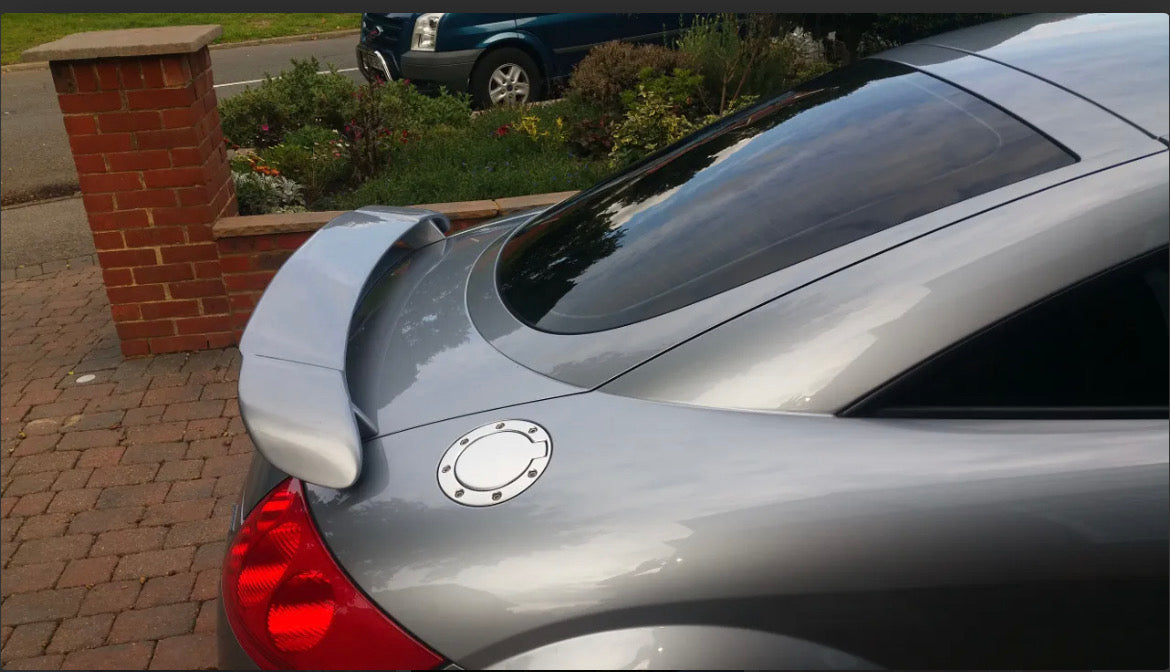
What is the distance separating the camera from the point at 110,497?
12.0ft

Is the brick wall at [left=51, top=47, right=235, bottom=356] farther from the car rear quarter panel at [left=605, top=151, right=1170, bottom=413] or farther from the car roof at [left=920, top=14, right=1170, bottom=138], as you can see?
the car rear quarter panel at [left=605, top=151, right=1170, bottom=413]

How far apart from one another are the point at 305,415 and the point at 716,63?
592 centimetres

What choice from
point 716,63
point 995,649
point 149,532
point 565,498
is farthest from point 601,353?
point 716,63

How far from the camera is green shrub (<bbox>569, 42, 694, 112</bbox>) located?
6.92 m

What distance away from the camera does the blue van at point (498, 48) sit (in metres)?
9.34

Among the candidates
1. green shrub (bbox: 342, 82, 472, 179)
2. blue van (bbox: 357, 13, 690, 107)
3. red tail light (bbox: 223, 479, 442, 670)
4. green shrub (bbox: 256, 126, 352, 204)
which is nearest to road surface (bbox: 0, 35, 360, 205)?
blue van (bbox: 357, 13, 690, 107)

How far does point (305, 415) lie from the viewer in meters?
1.58

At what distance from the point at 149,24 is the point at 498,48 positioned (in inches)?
458

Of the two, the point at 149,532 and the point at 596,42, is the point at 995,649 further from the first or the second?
the point at 596,42

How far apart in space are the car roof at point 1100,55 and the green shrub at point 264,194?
4.20 meters

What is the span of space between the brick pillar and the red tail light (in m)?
3.41

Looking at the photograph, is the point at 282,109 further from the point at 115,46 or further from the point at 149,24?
the point at 149,24

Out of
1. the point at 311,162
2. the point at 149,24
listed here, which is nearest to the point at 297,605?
the point at 311,162

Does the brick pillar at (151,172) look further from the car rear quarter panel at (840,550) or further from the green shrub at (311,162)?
the car rear quarter panel at (840,550)
